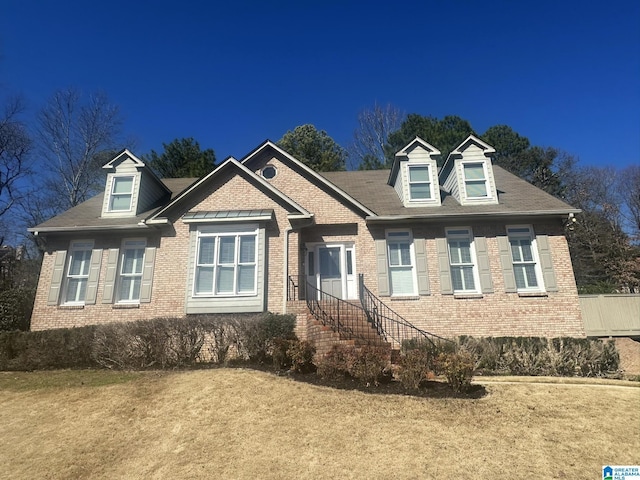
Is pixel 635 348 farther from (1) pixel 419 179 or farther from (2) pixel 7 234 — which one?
(2) pixel 7 234

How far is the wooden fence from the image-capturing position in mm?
16453

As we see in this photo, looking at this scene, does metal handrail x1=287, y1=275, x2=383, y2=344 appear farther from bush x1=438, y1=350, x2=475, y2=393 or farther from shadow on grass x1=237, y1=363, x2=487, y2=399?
bush x1=438, y1=350, x2=475, y2=393

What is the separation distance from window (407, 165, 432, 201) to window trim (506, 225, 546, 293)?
325cm

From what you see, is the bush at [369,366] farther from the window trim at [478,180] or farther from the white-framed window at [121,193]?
the white-framed window at [121,193]

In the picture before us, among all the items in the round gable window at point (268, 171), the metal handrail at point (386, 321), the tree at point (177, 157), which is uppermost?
the tree at point (177, 157)

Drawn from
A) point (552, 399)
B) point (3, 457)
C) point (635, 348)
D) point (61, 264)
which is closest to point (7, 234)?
point (61, 264)

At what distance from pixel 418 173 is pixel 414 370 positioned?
357 inches

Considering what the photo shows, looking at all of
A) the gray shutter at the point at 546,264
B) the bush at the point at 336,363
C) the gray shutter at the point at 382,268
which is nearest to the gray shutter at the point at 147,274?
the bush at the point at 336,363

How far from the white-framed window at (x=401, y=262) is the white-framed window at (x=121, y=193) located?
10413 mm

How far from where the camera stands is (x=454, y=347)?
10461 millimetres

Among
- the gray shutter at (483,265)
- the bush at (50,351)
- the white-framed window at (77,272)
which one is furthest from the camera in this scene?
the white-framed window at (77,272)

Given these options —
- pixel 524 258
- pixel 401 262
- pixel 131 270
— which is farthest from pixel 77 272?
pixel 524 258

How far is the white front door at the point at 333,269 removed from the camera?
46.0ft

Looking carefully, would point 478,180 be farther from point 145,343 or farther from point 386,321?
point 145,343
